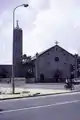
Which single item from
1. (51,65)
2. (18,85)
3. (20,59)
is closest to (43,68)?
(51,65)

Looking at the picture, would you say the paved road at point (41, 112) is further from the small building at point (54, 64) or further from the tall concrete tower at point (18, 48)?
the tall concrete tower at point (18, 48)

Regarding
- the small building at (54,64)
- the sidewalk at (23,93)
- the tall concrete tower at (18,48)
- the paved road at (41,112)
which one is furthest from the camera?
the tall concrete tower at (18,48)

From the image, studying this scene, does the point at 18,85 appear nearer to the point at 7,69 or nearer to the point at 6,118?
the point at 6,118

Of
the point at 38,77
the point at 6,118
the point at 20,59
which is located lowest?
the point at 6,118

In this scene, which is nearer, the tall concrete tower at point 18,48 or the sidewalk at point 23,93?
the sidewalk at point 23,93

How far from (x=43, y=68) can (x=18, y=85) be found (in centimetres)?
4481

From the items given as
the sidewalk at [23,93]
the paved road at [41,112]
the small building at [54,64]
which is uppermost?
the small building at [54,64]

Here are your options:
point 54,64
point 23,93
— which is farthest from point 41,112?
point 54,64

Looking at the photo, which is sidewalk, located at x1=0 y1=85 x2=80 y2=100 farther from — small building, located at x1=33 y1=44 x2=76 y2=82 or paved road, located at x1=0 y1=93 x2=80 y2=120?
small building, located at x1=33 y1=44 x2=76 y2=82

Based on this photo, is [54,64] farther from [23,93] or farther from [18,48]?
[23,93]

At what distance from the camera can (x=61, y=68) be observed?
9281cm

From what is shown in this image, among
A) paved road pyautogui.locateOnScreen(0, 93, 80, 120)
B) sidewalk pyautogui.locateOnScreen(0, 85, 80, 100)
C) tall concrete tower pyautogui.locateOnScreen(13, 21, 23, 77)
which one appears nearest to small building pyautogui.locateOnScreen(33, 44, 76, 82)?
tall concrete tower pyautogui.locateOnScreen(13, 21, 23, 77)

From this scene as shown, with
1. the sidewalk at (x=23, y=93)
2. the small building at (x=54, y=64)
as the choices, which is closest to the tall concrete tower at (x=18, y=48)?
the small building at (x=54, y=64)

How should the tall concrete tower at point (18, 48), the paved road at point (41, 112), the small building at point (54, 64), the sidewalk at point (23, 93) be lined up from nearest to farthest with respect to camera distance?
the paved road at point (41, 112) → the sidewalk at point (23, 93) → the small building at point (54, 64) → the tall concrete tower at point (18, 48)
